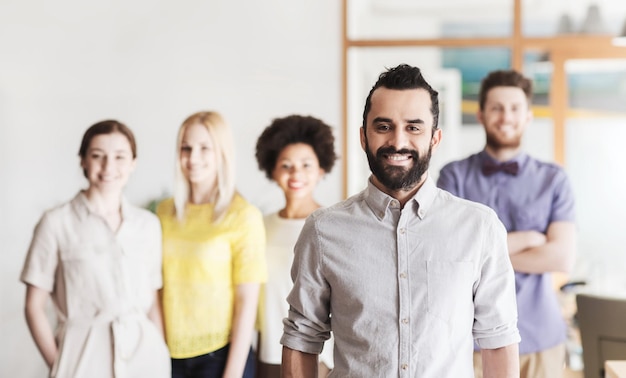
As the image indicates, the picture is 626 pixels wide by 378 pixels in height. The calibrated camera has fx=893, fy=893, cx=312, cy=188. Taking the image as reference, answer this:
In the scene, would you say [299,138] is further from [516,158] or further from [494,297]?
[494,297]

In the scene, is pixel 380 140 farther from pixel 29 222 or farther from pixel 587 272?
pixel 587 272

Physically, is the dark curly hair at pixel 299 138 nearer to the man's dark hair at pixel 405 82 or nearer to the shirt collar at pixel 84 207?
the shirt collar at pixel 84 207

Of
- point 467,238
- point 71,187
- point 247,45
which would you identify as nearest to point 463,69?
point 247,45

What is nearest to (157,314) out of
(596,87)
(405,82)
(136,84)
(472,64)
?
(136,84)

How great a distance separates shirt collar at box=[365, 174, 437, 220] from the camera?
208 centimetres

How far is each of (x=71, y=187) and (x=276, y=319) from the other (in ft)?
3.98

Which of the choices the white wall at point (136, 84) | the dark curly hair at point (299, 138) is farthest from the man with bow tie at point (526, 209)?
the white wall at point (136, 84)

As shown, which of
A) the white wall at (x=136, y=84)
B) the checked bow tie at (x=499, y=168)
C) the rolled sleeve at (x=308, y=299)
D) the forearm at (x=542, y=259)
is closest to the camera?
the rolled sleeve at (x=308, y=299)

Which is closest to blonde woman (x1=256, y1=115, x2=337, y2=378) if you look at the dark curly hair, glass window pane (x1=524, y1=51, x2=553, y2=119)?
the dark curly hair

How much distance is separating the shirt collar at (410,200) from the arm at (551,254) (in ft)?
4.60

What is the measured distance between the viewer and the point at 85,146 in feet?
12.0

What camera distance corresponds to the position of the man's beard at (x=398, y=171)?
80.5 inches

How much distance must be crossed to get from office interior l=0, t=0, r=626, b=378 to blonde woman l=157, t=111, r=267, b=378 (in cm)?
46

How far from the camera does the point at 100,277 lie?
358 cm
